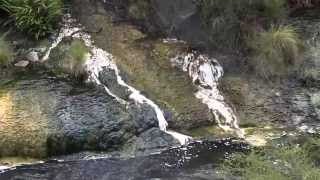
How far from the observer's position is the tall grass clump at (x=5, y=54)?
10492mm

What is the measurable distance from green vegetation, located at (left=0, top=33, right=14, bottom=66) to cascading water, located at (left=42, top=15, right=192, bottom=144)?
61cm

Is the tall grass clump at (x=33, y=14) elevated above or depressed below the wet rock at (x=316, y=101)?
above

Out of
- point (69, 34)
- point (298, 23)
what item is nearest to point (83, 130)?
point (69, 34)

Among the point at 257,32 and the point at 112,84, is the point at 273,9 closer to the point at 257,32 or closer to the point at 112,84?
the point at 257,32

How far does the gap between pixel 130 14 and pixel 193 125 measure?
10.1 ft

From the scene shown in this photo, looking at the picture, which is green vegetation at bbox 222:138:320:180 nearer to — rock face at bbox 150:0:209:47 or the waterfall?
the waterfall

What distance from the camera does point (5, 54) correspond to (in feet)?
34.6

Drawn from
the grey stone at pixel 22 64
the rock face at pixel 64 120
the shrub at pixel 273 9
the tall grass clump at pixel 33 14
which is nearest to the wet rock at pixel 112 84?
the rock face at pixel 64 120

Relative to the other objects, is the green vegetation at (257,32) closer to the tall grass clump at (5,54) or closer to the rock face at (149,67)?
the rock face at (149,67)

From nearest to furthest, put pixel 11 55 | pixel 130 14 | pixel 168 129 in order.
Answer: pixel 168 129, pixel 11 55, pixel 130 14

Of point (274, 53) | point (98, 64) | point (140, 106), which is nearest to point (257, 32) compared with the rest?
point (274, 53)

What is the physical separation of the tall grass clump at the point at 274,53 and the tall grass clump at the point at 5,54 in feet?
14.9

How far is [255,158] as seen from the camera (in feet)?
22.7

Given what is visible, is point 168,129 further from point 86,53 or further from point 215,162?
point 86,53
